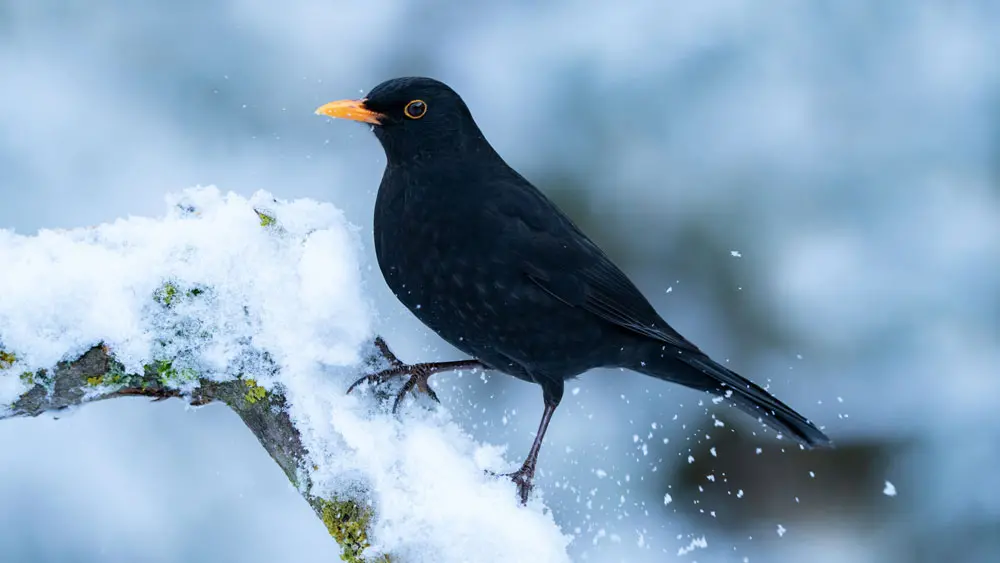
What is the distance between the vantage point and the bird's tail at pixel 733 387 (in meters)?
3.55

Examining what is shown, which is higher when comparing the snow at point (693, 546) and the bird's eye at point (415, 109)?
the bird's eye at point (415, 109)

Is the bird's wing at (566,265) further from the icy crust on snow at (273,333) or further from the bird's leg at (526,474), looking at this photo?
the icy crust on snow at (273,333)

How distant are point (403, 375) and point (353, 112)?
972 mm

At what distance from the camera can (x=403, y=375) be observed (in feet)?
10.3

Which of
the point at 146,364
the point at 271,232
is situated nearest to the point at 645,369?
the point at 271,232

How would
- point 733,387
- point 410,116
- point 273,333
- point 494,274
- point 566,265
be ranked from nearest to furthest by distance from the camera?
point 273,333, point 494,274, point 410,116, point 566,265, point 733,387

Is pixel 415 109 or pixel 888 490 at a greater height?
pixel 888 490

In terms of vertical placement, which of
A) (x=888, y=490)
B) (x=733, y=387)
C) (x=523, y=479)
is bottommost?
(x=523, y=479)

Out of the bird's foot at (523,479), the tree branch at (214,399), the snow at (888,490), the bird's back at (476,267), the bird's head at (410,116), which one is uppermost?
the snow at (888,490)

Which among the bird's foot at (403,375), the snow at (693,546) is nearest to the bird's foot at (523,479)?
the bird's foot at (403,375)

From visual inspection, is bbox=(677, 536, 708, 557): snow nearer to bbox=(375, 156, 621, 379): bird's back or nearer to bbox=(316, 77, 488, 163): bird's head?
bbox=(375, 156, 621, 379): bird's back

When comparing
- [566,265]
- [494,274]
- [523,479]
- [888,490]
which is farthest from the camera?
[888,490]

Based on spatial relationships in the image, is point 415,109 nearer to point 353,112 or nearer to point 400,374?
point 353,112

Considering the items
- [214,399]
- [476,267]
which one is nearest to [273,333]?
[214,399]
